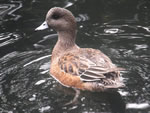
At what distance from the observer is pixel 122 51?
848cm

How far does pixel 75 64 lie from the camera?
7.12 metres

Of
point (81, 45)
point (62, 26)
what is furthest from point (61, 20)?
point (81, 45)

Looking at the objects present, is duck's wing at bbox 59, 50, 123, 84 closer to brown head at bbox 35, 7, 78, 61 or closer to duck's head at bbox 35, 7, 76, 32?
brown head at bbox 35, 7, 78, 61

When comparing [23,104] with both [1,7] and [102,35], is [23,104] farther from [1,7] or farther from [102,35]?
[1,7]

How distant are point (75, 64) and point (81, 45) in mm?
2025

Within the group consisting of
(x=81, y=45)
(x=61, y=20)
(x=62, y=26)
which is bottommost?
(x=81, y=45)

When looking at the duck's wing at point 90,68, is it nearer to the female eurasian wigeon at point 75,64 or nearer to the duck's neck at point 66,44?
the female eurasian wigeon at point 75,64

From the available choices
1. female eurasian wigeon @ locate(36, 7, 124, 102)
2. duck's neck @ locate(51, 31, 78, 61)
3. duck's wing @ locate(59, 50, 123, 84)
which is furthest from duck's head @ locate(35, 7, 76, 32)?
duck's wing @ locate(59, 50, 123, 84)

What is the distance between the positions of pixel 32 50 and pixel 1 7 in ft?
8.93

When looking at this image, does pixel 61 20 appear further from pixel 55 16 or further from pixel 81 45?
pixel 81 45

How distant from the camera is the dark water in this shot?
6.57 m

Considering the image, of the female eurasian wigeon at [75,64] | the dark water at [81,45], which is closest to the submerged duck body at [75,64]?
the female eurasian wigeon at [75,64]

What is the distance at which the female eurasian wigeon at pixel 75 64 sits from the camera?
22.2ft

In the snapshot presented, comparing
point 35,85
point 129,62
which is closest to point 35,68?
point 35,85
